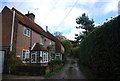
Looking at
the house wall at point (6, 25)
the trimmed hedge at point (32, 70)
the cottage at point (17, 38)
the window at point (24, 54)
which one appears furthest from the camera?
the window at point (24, 54)

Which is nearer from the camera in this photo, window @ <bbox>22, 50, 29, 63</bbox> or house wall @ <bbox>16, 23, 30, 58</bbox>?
house wall @ <bbox>16, 23, 30, 58</bbox>

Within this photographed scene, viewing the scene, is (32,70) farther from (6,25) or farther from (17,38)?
(6,25)

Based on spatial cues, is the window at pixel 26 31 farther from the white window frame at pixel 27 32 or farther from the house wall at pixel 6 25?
the house wall at pixel 6 25

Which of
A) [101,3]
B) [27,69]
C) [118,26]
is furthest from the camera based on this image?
[27,69]

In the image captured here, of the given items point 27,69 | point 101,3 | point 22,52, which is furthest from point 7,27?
point 101,3

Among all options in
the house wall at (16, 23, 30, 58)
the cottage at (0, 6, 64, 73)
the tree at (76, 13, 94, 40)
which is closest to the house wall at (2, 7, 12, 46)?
the cottage at (0, 6, 64, 73)

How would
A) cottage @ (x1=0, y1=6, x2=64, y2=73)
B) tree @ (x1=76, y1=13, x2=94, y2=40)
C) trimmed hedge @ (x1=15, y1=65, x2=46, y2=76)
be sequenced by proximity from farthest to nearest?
1. tree @ (x1=76, y1=13, x2=94, y2=40)
2. cottage @ (x1=0, y1=6, x2=64, y2=73)
3. trimmed hedge @ (x1=15, y1=65, x2=46, y2=76)

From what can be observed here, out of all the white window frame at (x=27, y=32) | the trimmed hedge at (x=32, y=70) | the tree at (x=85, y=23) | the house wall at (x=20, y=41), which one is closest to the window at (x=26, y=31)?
the white window frame at (x=27, y=32)

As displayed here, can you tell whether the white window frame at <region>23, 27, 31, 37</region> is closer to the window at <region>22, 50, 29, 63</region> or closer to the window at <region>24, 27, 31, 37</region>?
the window at <region>24, 27, 31, 37</region>

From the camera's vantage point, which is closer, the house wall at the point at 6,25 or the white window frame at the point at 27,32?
the house wall at the point at 6,25

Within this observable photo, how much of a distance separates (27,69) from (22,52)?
4037mm

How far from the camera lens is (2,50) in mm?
15688

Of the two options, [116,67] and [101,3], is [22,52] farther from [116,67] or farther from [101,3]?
[116,67]

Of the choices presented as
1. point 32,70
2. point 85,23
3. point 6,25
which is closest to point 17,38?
point 6,25
